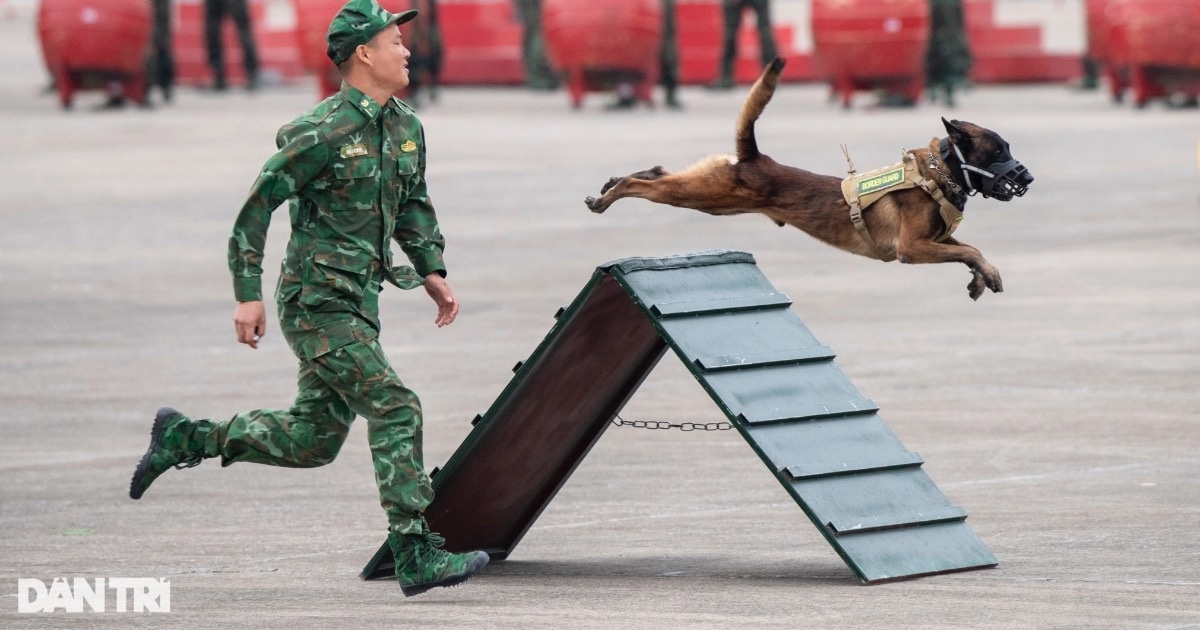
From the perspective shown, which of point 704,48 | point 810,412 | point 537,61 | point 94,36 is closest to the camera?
point 810,412

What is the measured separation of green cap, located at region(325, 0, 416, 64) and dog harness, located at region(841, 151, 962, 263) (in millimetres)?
1832

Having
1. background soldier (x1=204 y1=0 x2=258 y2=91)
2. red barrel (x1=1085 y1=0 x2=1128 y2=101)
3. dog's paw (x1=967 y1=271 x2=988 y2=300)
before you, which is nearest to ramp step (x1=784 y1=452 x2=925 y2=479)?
dog's paw (x1=967 y1=271 x2=988 y2=300)

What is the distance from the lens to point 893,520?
693cm

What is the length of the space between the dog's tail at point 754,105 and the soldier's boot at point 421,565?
6.63 feet

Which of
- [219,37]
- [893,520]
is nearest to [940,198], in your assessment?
[893,520]

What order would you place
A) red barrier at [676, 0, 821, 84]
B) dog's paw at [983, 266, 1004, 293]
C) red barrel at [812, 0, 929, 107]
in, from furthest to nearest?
red barrier at [676, 0, 821, 84] < red barrel at [812, 0, 929, 107] < dog's paw at [983, 266, 1004, 293]

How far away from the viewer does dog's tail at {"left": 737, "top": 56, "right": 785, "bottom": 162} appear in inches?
290

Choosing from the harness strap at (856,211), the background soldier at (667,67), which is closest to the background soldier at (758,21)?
the background soldier at (667,67)

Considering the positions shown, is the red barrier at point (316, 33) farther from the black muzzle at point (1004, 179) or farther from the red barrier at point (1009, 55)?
the black muzzle at point (1004, 179)

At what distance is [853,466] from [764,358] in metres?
0.50

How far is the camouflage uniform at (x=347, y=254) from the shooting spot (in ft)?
21.7

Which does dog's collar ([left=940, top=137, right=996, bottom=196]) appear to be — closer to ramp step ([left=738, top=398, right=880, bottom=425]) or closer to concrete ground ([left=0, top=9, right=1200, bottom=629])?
ramp step ([left=738, top=398, right=880, bottom=425])

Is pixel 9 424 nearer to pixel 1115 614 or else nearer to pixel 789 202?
pixel 789 202

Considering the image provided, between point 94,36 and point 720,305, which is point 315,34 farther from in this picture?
point 720,305
